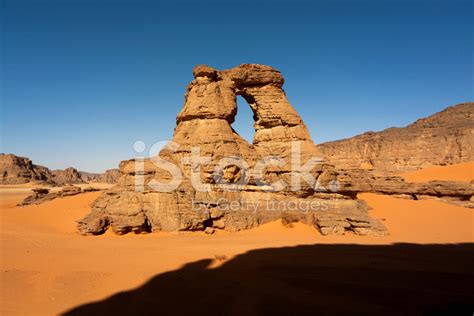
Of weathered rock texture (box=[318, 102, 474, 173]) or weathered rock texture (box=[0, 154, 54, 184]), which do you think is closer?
weathered rock texture (box=[318, 102, 474, 173])

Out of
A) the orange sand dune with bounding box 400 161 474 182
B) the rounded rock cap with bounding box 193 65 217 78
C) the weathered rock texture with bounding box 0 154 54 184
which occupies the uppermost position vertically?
Answer: the rounded rock cap with bounding box 193 65 217 78

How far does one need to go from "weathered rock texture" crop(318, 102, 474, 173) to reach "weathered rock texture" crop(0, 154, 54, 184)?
188 feet

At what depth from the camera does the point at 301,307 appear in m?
4.42

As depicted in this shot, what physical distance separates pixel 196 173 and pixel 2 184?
58458 millimetres

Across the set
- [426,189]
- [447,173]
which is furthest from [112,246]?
[447,173]

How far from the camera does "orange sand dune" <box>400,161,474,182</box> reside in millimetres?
27264

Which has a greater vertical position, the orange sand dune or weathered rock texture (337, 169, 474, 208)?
the orange sand dune

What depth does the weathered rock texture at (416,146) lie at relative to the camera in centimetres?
3275

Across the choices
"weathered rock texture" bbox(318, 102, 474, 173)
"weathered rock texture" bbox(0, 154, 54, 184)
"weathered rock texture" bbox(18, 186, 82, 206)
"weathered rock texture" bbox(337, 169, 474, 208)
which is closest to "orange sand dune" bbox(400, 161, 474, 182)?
"weathered rock texture" bbox(318, 102, 474, 173)

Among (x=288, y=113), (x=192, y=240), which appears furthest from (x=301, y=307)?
(x=288, y=113)

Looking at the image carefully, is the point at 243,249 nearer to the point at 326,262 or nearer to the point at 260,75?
the point at 326,262

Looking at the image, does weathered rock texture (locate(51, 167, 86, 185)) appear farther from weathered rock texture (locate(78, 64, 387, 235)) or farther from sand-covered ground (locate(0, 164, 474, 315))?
weathered rock texture (locate(78, 64, 387, 235))

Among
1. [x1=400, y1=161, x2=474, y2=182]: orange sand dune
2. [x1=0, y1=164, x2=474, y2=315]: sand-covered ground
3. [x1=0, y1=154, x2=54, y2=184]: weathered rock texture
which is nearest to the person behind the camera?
[x1=0, y1=164, x2=474, y2=315]: sand-covered ground

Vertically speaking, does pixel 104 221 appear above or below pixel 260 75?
below
